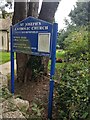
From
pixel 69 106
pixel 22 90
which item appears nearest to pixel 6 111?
pixel 69 106

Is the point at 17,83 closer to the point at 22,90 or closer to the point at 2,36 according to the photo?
the point at 22,90

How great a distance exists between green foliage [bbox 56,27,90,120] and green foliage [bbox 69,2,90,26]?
13966 mm

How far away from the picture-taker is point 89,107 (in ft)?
11.7

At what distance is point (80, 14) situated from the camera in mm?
18641

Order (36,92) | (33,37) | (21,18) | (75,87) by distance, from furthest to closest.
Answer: (21,18) < (36,92) < (33,37) < (75,87)

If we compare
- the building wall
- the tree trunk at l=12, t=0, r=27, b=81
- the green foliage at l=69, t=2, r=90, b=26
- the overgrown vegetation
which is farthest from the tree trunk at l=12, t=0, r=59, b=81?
the building wall

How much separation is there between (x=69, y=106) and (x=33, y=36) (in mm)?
1797

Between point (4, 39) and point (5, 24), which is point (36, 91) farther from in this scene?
point (5, 24)

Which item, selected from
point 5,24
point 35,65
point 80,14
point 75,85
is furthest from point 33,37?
point 5,24

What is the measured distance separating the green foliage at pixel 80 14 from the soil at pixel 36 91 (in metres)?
12.5

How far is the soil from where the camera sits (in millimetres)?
5158

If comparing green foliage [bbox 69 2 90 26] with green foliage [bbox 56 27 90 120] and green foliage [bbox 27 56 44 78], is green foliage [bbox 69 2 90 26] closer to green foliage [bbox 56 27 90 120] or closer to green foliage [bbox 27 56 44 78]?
green foliage [bbox 27 56 44 78]

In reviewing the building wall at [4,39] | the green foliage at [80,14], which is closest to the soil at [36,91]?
the green foliage at [80,14]

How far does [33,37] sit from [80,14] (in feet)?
47.8
